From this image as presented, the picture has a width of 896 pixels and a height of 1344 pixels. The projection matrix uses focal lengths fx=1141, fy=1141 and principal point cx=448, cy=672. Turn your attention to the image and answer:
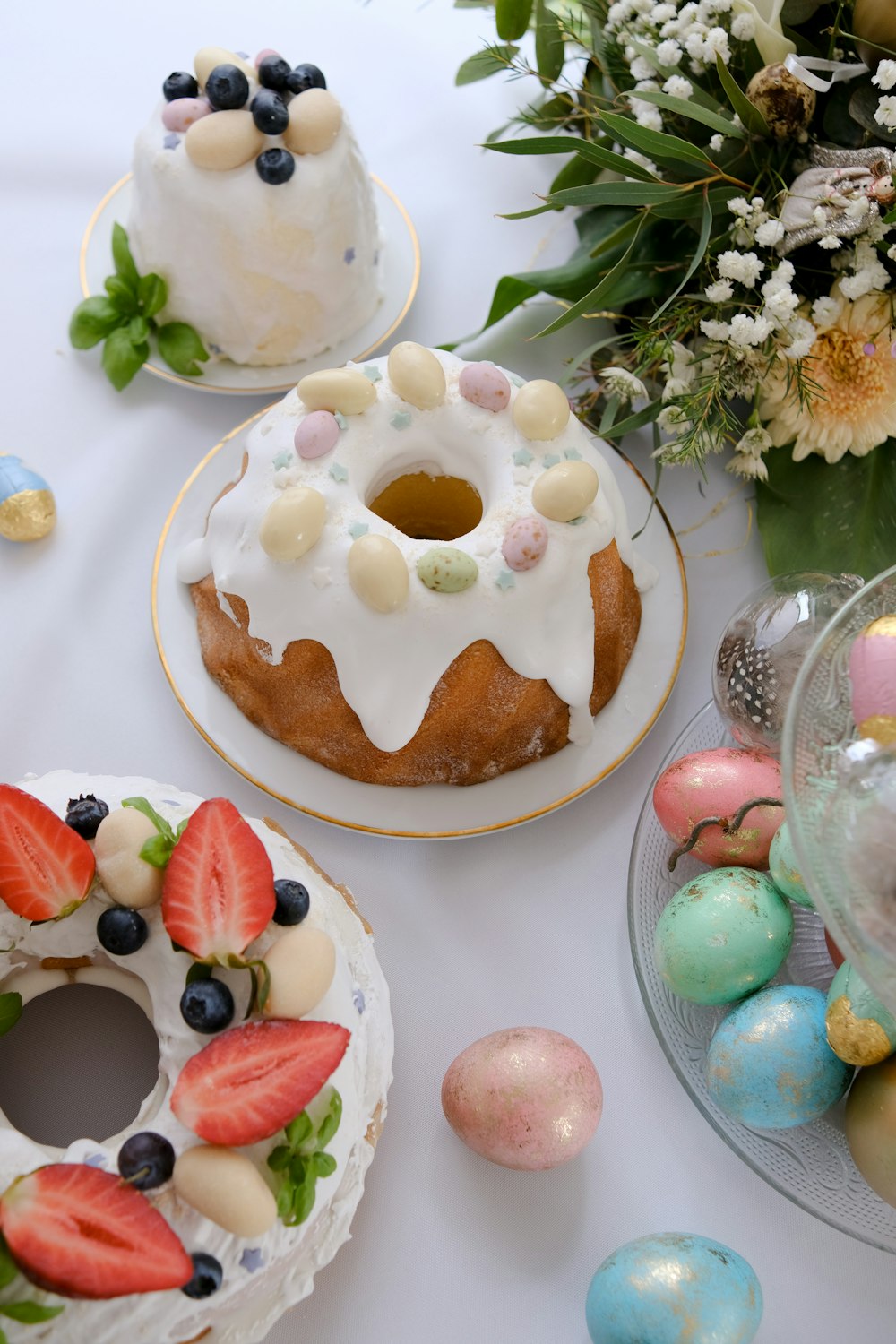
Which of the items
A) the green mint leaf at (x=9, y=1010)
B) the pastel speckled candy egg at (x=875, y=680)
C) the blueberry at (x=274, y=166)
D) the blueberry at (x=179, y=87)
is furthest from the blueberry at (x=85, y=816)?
the blueberry at (x=179, y=87)

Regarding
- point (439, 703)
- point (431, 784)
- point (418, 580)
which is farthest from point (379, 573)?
point (431, 784)

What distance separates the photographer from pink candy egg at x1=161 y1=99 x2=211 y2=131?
1.30 metres

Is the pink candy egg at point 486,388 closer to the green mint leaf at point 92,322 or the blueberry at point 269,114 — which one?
the blueberry at point 269,114

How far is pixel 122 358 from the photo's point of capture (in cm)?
145

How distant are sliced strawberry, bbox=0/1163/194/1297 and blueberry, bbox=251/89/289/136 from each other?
1.08m

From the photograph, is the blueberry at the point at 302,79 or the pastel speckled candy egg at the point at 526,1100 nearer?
the pastel speckled candy egg at the point at 526,1100

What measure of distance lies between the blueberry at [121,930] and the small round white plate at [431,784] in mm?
273

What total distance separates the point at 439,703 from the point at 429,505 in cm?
27

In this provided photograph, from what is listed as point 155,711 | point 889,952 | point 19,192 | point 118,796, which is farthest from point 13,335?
point 889,952

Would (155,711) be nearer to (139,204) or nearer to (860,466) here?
(139,204)

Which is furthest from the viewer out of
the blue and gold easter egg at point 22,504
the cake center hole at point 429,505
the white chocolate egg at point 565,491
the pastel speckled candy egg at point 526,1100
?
the blue and gold easter egg at point 22,504

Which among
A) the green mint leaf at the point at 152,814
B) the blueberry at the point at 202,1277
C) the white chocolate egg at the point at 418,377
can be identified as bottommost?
the blueberry at the point at 202,1277

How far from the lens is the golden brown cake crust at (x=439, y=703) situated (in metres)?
1.15

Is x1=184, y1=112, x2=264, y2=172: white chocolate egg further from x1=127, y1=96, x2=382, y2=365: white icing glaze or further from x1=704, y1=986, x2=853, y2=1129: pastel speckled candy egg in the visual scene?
x1=704, y1=986, x2=853, y2=1129: pastel speckled candy egg
